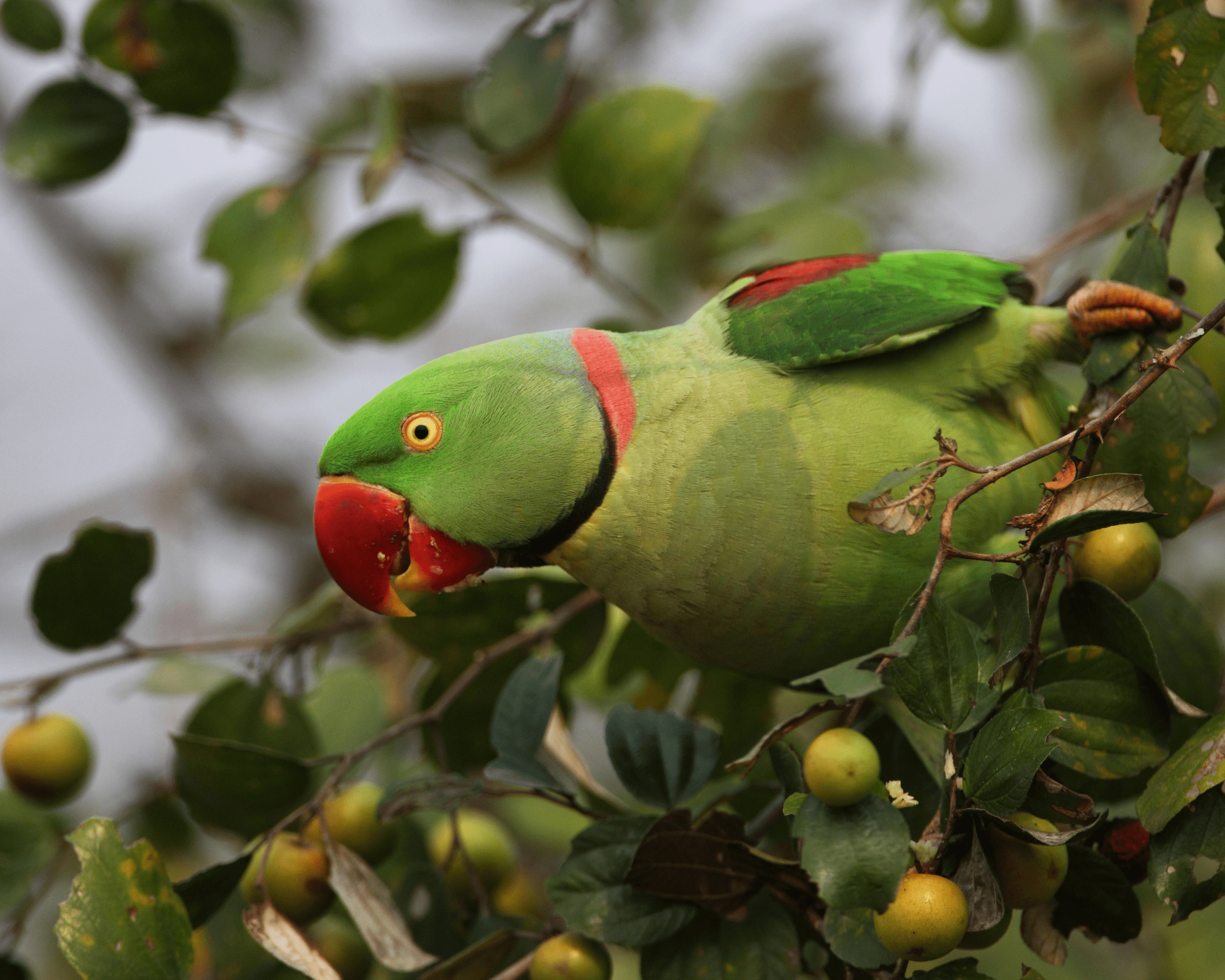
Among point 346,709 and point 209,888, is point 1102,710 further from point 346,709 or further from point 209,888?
point 346,709

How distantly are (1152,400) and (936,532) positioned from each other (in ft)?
0.77

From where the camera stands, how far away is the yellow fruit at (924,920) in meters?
0.77

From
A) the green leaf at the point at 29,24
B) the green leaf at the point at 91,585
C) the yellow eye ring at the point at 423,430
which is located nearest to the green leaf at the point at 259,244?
the green leaf at the point at 29,24

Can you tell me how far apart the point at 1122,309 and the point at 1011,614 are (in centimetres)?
38

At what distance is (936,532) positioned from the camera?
106cm

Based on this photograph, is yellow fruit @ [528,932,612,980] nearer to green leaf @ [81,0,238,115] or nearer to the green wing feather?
the green wing feather

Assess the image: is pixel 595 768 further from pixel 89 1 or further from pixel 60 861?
pixel 89 1

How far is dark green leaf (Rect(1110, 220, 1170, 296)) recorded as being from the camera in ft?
3.23

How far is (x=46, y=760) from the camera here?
1.39 m

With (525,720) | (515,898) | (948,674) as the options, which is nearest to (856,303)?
(948,674)

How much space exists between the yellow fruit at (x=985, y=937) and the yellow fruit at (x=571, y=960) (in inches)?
13.3

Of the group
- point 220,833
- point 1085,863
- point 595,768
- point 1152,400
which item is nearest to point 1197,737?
point 1085,863

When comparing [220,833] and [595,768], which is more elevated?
[220,833]

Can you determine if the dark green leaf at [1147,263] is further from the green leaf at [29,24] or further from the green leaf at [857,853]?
the green leaf at [29,24]
